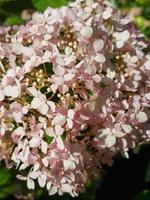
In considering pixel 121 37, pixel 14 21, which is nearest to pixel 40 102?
pixel 121 37

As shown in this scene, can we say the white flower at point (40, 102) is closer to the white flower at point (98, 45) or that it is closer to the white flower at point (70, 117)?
the white flower at point (70, 117)

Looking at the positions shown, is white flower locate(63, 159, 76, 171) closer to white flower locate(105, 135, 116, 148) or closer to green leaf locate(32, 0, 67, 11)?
white flower locate(105, 135, 116, 148)

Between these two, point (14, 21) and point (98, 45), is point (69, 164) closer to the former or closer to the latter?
point (98, 45)

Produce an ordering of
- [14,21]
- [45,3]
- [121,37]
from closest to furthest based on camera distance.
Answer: [121,37] → [45,3] → [14,21]

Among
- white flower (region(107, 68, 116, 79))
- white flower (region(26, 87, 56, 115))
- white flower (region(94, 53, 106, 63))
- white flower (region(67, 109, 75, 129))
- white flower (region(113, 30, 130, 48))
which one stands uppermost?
white flower (region(94, 53, 106, 63))

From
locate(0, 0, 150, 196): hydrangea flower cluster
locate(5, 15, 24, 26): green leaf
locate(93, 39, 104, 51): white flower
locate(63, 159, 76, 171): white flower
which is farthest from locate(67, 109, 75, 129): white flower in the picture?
locate(5, 15, 24, 26): green leaf

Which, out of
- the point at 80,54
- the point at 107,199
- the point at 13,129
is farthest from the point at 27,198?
the point at 80,54

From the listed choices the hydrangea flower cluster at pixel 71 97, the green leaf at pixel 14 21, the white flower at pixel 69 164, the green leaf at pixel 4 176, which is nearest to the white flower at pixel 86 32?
the hydrangea flower cluster at pixel 71 97
